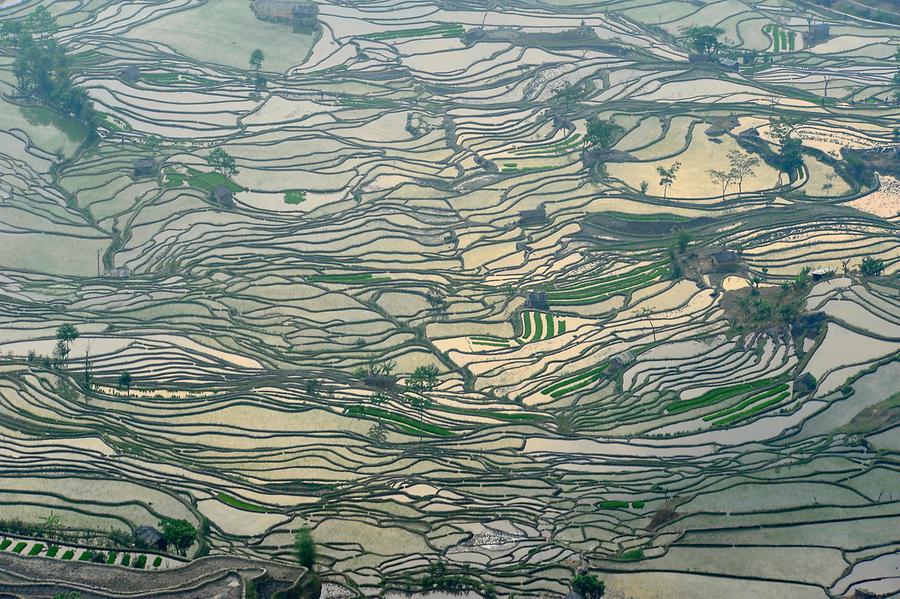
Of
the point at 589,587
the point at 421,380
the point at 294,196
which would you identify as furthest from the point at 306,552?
the point at 294,196

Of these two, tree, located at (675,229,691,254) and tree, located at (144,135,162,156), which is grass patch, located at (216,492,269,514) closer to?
tree, located at (675,229,691,254)

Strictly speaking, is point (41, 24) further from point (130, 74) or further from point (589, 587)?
point (589, 587)

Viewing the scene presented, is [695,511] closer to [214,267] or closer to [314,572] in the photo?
[314,572]

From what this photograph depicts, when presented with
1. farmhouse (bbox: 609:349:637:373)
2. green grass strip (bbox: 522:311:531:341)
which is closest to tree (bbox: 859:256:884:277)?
farmhouse (bbox: 609:349:637:373)

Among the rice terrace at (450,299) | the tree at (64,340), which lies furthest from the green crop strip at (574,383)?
the tree at (64,340)

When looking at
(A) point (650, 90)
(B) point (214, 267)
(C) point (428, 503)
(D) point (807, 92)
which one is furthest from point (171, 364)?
(D) point (807, 92)

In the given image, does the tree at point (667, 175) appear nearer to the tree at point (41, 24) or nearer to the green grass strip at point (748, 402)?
the green grass strip at point (748, 402)

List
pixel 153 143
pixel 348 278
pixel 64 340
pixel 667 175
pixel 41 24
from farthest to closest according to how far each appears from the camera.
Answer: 1. pixel 41 24
2. pixel 153 143
3. pixel 667 175
4. pixel 348 278
5. pixel 64 340
